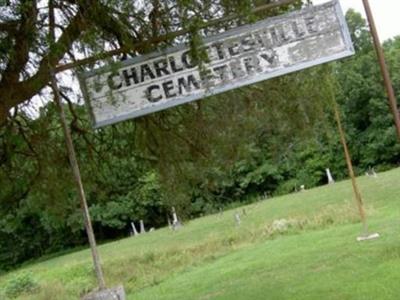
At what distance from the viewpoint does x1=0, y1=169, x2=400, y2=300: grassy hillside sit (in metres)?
9.88

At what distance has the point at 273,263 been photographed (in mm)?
13742

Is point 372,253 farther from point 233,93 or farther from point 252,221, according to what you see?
point 252,221

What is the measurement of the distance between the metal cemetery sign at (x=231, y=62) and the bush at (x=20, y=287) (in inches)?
682

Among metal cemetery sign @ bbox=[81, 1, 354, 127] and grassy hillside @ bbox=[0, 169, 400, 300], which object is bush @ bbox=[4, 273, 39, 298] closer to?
grassy hillside @ bbox=[0, 169, 400, 300]

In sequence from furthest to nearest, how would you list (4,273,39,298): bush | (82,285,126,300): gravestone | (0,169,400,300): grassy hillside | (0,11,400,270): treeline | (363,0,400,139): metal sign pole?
(4,273,39,298): bush → (0,169,400,300): grassy hillside → (0,11,400,270): treeline → (82,285,126,300): gravestone → (363,0,400,139): metal sign pole

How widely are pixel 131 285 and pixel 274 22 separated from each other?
509 inches

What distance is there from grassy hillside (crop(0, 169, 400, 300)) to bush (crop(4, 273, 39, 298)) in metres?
0.05

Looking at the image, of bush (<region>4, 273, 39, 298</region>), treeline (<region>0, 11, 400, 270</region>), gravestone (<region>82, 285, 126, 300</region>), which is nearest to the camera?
gravestone (<region>82, 285, 126, 300</region>)

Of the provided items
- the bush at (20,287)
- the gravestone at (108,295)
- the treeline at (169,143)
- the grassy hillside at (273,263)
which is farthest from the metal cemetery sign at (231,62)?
the bush at (20,287)

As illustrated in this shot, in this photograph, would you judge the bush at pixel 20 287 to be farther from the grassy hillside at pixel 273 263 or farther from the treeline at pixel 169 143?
the treeline at pixel 169 143

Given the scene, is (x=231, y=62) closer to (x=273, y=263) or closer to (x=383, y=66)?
(x=383, y=66)

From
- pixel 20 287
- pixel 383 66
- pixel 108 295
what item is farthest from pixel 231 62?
pixel 20 287

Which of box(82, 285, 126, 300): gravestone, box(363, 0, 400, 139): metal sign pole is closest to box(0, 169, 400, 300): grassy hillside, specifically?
box(363, 0, 400, 139): metal sign pole

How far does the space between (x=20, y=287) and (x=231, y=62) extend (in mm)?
18653
